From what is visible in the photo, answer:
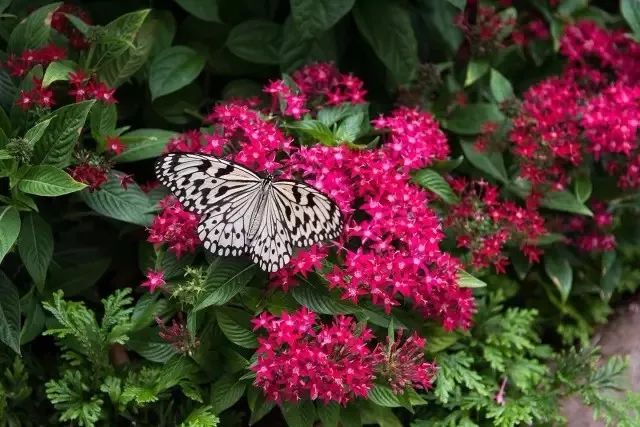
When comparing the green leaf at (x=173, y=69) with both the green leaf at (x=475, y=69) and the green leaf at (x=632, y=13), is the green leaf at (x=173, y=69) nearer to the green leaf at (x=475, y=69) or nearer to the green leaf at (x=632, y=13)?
the green leaf at (x=475, y=69)

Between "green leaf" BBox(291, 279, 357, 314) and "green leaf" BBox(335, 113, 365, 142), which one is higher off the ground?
"green leaf" BBox(335, 113, 365, 142)

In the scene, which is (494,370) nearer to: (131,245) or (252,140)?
(252,140)

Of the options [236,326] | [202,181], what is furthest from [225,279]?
[202,181]

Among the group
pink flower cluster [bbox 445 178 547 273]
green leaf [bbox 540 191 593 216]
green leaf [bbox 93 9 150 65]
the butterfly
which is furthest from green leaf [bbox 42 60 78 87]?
green leaf [bbox 540 191 593 216]

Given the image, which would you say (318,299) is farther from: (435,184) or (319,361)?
(435,184)

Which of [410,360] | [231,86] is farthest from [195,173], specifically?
[231,86]

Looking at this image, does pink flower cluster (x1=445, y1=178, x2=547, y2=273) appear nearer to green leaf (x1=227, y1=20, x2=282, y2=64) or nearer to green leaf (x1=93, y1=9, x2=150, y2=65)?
green leaf (x1=227, y1=20, x2=282, y2=64)
